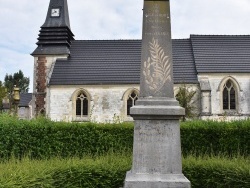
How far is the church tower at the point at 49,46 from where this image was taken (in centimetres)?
2648

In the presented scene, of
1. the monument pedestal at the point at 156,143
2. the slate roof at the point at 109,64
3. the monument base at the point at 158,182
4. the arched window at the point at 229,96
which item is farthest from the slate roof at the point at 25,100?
the monument base at the point at 158,182

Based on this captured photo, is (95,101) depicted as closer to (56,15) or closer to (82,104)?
→ (82,104)

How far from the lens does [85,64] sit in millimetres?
26719

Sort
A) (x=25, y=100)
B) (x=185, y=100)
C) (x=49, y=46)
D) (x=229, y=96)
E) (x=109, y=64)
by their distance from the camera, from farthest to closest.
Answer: (x=25, y=100)
(x=49, y=46)
(x=109, y=64)
(x=229, y=96)
(x=185, y=100)

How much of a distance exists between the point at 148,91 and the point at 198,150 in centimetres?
464

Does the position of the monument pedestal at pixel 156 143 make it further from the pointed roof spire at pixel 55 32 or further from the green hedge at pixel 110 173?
the pointed roof spire at pixel 55 32

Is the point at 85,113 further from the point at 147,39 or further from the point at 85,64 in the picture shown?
the point at 147,39

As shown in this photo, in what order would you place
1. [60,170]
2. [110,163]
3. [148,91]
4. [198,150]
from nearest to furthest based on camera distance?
[148,91] → [60,170] → [110,163] → [198,150]

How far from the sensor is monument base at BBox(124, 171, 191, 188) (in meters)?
5.77

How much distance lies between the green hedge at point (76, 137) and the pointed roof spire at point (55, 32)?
54.8ft

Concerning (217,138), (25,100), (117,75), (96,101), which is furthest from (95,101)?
(25,100)

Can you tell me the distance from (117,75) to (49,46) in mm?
6384

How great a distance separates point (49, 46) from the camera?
27656 mm

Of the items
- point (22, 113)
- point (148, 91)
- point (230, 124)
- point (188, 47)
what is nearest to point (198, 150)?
point (230, 124)
